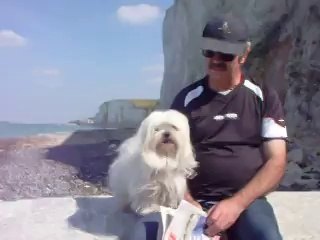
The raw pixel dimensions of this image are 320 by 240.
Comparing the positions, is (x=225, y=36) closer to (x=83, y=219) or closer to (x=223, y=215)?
(x=223, y=215)

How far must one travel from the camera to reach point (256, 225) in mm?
2082

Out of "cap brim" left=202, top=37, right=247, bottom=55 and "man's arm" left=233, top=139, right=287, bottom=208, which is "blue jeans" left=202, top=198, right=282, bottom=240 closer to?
"man's arm" left=233, top=139, right=287, bottom=208

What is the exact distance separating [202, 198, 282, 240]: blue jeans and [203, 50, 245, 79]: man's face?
558 millimetres

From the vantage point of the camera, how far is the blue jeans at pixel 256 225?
205 centimetres

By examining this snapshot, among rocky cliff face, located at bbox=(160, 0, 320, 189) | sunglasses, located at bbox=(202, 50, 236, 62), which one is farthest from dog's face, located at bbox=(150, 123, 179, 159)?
rocky cliff face, located at bbox=(160, 0, 320, 189)

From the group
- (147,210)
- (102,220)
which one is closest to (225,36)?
(147,210)

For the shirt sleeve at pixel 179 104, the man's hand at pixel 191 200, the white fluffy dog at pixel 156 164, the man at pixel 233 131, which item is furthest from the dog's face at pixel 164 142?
the man's hand at pixel 191 200

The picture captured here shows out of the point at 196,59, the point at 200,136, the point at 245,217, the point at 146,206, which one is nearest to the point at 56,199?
the point at 146,206

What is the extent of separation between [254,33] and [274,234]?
8477 millimetres

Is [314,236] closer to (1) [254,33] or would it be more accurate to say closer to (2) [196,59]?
(1) [254,33]

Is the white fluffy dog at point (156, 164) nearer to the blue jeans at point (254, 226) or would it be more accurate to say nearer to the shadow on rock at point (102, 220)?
the shadow on rock at point (102, 220)

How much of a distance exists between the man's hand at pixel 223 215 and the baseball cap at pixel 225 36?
627 millimetres

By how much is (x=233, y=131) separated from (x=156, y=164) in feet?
1.89

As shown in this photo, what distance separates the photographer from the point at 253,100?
2.34m
